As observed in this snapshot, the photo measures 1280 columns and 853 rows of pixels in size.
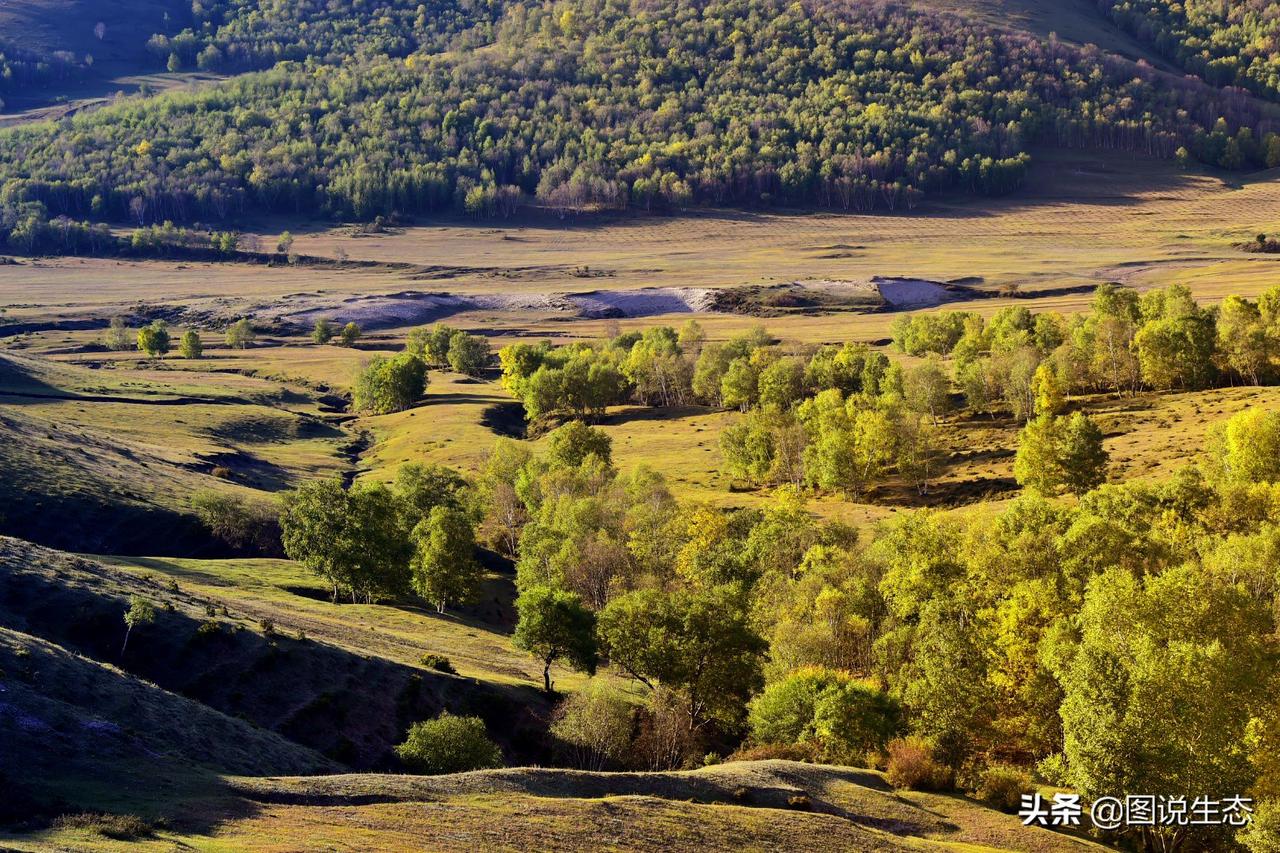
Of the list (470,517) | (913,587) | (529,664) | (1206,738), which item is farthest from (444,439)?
(1206,738)

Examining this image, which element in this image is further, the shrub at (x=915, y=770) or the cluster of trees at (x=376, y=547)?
the cluster of trees at (x=376, y=547)

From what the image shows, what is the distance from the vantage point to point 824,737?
191ft

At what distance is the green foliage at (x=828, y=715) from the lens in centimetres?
5812

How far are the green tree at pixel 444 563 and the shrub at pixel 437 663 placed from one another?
20564mm

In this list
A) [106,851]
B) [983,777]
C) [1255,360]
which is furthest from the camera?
[1255,360]

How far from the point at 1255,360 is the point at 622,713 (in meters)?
104

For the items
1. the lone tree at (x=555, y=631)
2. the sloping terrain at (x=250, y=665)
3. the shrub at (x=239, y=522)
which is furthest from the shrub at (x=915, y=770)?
the shrub at (x=239, y=522)

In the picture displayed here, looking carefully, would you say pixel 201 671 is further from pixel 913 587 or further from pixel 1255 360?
pixel 1255 360

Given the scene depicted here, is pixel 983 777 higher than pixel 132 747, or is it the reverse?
pixel 132 747

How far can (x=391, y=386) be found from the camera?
17675 centimetres

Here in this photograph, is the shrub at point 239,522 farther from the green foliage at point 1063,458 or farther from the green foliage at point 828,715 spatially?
the green foliage at point 1063,458

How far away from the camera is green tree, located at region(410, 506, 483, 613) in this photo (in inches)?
3511

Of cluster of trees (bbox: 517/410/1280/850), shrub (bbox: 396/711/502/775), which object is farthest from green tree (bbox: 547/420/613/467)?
shrub (bbox: 396/711/502/775)

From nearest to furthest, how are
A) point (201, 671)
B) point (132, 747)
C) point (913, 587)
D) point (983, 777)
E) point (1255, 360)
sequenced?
point (132, 747) → point (983, 777) → point (201, 671) → point (913, 587) → point (1255, 360)
